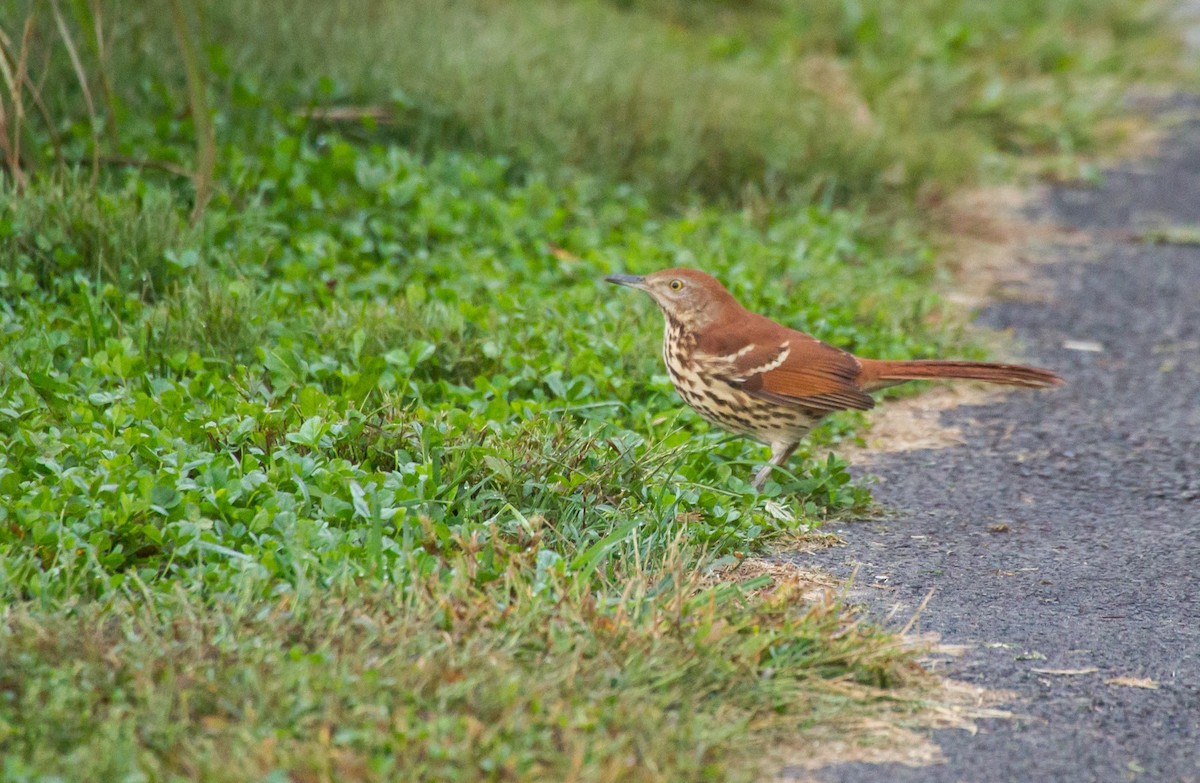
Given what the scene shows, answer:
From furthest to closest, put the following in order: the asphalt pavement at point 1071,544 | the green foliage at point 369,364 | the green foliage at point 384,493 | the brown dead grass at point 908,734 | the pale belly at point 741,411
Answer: the pale belly at point 741,411 < the green foliage at point 369,364 < the asphalt pavement at point 1071,544 < the brown dead grass at point 908,734 < the green foliage at point 384,493

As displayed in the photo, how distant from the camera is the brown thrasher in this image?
4609 millimetres

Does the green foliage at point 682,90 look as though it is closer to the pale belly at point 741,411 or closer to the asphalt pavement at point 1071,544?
the asphalt pavement at point 1071,544

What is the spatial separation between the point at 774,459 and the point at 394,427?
1238 mm

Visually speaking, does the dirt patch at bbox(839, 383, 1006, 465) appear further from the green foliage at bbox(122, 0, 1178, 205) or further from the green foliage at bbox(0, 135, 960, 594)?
the green foliage at bbox(122, 0, 1178, 205)

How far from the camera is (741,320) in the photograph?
4.95 m

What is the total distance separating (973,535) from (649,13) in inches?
265

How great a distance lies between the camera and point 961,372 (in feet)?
15.1

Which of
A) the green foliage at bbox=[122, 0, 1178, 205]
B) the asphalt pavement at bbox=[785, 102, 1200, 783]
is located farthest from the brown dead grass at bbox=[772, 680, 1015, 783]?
the green foliage at bbox=[122, 0, 1178, 205]

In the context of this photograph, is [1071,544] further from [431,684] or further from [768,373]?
[431,684]

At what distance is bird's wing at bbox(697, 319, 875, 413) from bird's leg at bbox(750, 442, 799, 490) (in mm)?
190

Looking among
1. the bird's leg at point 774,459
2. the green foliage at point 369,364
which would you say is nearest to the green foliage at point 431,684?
the green foliage at point 369,364

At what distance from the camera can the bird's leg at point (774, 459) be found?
452 centimetres

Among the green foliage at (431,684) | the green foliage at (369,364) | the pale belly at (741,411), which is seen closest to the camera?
the green foliage at (431,684)

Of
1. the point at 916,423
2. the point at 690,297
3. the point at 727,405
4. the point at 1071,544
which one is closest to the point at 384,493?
the point at 727,405
